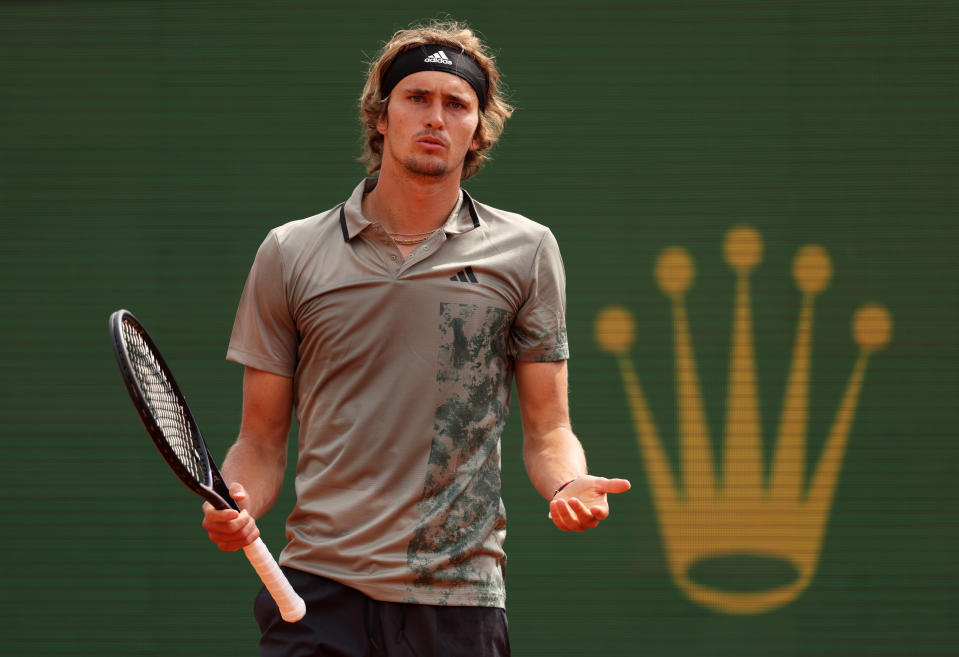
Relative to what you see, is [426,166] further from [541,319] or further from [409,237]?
[541,319]

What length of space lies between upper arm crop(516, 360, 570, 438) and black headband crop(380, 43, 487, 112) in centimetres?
59

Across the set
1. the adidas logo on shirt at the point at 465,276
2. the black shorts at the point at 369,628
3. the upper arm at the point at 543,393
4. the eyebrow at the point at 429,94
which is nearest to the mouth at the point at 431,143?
the eyebrow at the point at 429,94

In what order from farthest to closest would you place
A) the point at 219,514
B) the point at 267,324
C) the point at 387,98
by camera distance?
the point at 387,98 < the point at 267,324 < the point at 219,514

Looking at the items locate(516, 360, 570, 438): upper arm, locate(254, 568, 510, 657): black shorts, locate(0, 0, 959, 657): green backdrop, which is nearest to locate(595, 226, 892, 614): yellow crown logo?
locate(0, 0, 959, 657): green backdrop

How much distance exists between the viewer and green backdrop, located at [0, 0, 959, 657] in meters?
3.95

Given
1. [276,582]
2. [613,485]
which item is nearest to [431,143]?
[613,485]

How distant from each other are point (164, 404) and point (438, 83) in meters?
0.86

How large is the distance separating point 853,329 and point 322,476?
2216 mm

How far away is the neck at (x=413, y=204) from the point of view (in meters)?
2.54

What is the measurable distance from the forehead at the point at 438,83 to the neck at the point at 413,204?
174 mm

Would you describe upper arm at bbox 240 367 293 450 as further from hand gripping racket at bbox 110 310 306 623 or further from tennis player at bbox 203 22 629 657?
hand gripping racket at bbox 110 310 306 623

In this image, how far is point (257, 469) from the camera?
8.19 ft

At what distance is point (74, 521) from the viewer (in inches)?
160

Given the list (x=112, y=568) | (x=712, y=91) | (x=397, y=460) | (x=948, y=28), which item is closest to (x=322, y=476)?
(x=397, y=460)
